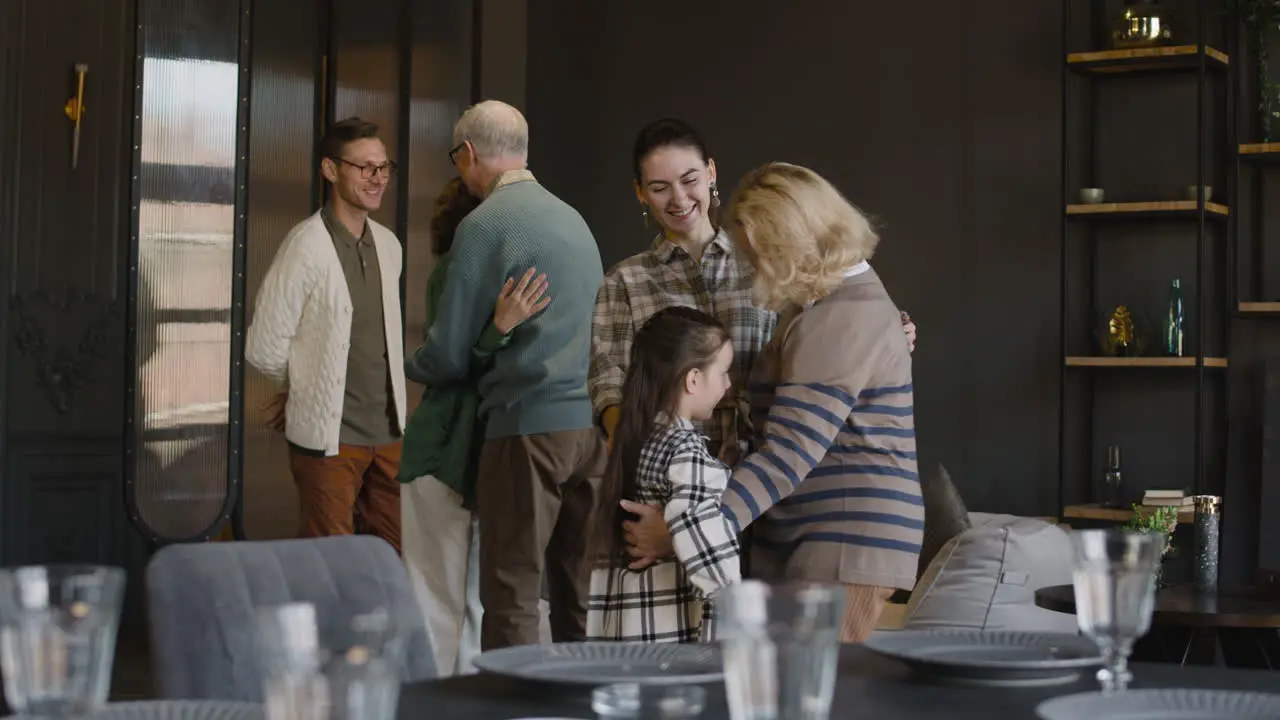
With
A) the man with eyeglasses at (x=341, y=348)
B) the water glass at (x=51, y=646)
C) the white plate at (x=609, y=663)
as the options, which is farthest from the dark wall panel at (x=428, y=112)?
the water glass at (x=51, y=646)

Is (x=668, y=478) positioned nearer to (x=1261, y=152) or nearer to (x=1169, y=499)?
(x=1169, y=499)

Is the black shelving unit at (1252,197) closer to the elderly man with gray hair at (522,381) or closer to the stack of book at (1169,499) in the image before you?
the stack of book at (1169,499)

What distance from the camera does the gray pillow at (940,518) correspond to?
4.66 meters

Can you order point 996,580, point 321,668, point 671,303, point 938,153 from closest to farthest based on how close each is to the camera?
point 321,668 < point 671,303 < point 996,580 < point 938,153

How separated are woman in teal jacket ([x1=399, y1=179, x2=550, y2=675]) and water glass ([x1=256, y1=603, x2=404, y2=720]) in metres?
2.61

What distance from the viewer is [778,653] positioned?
0.94 metres

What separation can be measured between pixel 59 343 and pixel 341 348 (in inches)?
72.8

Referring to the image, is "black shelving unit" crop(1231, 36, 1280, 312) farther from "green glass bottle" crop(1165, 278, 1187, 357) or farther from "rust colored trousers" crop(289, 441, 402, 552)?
"rust colored trousers" crop(289, 441, 402, 552)

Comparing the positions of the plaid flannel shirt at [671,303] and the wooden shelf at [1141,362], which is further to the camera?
the wooden shelf at [1141,362]

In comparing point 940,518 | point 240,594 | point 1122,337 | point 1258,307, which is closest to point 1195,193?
point 1258,307

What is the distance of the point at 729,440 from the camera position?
9.60ft

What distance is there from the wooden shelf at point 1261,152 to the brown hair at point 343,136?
2.96 m

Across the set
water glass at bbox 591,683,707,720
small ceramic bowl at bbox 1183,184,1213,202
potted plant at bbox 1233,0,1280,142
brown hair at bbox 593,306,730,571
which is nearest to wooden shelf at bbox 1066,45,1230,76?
potted plant at bbox 1233,0,1280,142

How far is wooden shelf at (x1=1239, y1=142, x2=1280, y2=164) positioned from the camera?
215 inches
